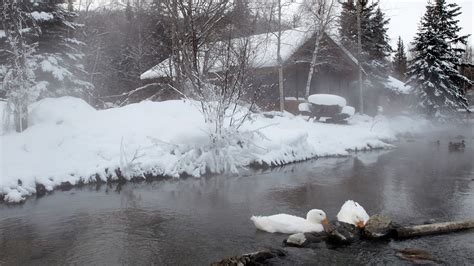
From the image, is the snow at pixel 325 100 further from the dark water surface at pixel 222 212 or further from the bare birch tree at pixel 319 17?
the dark water surface at pixel 222 212

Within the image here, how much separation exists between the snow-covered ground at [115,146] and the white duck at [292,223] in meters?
6.00

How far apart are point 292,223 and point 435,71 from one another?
2760 centimetres

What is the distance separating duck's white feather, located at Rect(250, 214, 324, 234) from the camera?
7500 millimetres

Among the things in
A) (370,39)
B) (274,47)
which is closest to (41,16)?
(274,47)

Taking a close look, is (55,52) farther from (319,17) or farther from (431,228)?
(431,228)

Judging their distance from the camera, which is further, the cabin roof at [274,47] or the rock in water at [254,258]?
the cabin roof at [274,47]

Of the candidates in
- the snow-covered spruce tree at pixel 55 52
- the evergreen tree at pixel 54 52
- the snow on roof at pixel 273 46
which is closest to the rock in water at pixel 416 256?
the evergreen tree at pixel 54 52

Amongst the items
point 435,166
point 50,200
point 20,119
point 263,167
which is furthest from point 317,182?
point 20,119

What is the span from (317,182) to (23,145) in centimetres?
855

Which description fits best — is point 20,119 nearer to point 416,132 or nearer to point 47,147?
point 47,147

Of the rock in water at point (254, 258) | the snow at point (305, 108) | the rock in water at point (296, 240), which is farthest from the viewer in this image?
the snow at point (305, 108)

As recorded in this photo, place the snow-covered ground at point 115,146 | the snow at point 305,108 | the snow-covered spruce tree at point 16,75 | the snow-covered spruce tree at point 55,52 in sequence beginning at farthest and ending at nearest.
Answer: the snow at point 305,108 → the snow-covered spruce tree at point 55,52 → the snow-covered spruce tree at point 16,75 → the snow-covered ground at point 115,146

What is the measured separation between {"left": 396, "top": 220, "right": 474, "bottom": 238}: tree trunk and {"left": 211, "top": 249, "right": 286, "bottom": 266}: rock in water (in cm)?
214

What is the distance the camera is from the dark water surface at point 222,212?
6758 mm
